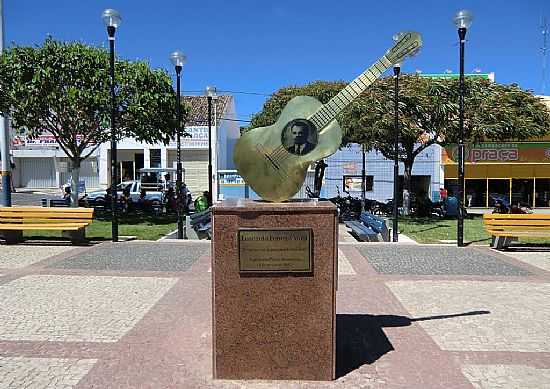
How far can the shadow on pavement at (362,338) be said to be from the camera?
4434mm

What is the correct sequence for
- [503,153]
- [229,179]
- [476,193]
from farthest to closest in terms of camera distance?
[229,179], [476,193], [503,153]

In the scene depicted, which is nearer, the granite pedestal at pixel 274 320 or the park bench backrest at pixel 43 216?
the granite pedestal at pixel 274 320

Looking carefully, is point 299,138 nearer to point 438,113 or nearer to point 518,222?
point 518,222

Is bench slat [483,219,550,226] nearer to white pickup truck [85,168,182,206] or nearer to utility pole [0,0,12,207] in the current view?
utility pole [0,0,12,207]

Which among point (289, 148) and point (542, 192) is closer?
point (289, 148)

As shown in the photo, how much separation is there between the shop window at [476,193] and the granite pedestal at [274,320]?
95.9 ft

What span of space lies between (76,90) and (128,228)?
4.42 metres

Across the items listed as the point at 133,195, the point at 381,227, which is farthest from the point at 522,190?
the point at 133,195

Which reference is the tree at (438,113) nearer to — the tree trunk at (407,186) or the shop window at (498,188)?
the tree trunk at (407,186)

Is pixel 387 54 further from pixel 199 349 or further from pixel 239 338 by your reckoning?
pixel 199 349

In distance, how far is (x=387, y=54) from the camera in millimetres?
4328

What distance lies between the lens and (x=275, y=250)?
398 centimetres

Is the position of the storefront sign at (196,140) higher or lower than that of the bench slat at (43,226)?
higher

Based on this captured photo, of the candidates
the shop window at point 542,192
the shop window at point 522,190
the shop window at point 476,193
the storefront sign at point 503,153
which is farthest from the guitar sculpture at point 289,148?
the shop window at point 542,192
